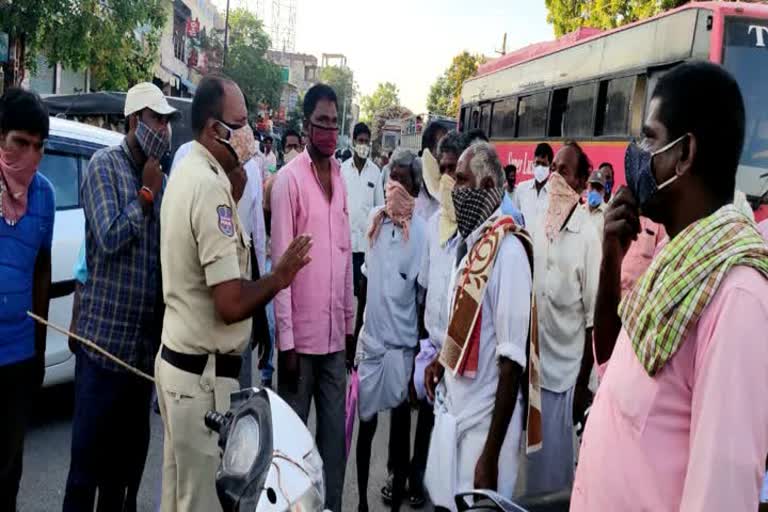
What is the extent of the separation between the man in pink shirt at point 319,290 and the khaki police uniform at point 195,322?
831mm

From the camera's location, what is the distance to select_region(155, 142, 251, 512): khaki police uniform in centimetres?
245

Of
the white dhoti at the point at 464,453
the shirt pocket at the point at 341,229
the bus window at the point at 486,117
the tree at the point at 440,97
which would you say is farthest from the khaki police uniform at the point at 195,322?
the tree at the point at 440,97

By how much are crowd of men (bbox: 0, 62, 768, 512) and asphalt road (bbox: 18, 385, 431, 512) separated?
283 millimetres

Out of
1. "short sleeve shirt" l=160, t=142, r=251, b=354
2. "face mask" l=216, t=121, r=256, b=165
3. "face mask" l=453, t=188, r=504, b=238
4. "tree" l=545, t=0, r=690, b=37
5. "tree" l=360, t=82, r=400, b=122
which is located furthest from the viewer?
"tree" l=360, t=82, r=400, b=122

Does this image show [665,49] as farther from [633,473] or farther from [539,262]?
[633,473]

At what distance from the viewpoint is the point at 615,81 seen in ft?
33.7

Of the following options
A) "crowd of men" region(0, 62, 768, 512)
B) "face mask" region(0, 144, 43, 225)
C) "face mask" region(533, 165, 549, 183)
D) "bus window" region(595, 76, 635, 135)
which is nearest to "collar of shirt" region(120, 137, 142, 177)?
"crowd of men" region(0, 62, 768, 512)

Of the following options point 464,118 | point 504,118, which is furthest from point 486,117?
point 464,118

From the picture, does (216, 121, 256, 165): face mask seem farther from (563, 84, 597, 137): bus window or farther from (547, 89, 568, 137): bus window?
(547, 89, 568, 137): bus window

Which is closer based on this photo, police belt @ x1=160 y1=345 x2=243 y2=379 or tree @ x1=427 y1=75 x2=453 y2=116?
police belt @ x1=160 y1=345 x2=243 y2=379

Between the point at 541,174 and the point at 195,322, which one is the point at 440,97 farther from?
the point at 195,322

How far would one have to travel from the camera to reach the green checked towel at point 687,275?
1307 millimetres

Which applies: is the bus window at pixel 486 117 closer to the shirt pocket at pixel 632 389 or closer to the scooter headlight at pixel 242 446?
the shirt pocket at pixel 632 389

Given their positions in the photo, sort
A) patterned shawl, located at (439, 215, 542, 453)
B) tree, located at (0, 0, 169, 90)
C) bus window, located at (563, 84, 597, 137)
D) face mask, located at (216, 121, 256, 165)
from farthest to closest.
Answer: bus window, located at (563, 84, 597, 137) < tree, located at (0, 0, 169, 90) < face mask, located at (216, 121, 256, 165) < patterned shawl, located at (439, 215, 542, 453)
